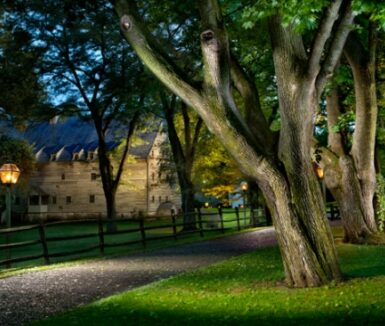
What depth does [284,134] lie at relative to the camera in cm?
970

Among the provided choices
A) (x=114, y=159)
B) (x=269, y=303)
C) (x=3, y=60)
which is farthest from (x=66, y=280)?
(x=114, y=159)

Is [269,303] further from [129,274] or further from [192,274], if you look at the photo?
[129,274]

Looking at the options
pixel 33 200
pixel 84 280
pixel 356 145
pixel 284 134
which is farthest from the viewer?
pixel 33 200

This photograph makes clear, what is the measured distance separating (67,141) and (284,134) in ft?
188

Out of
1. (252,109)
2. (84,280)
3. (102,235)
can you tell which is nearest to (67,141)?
(102,235)

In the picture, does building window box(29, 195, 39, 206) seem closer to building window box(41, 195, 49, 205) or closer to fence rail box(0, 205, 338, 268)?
building window box(41, 195, 49, 205)

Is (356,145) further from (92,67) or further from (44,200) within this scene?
(44,200)

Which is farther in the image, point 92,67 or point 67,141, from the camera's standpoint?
point 67,141

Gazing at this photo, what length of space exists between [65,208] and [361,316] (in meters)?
55.1

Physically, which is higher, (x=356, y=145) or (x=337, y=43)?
(x=337, y=43)

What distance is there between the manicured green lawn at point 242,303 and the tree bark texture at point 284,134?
0.61 metres

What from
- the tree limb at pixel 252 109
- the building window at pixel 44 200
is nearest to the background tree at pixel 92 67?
the tree limb at pixel 252 109

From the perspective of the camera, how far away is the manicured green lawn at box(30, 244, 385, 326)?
24.1ft

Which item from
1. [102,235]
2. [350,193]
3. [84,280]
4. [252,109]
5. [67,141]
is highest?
[67,141]
